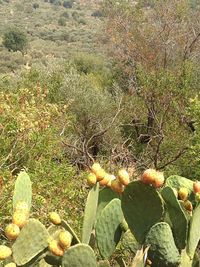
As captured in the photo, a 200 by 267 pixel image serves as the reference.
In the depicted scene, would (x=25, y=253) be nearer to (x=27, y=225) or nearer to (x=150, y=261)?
(x=27, y=225)

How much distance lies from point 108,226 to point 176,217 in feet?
Result: 1.17

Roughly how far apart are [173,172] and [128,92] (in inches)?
251

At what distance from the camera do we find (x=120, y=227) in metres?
2.50

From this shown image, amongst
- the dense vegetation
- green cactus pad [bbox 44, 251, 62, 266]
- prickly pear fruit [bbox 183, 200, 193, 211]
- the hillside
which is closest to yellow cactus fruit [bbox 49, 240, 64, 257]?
green cactus pad [bbox 44, 251, 62, 266]

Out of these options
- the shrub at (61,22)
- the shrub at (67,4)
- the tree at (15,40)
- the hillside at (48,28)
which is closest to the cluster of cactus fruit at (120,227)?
the hillside at (48,28)

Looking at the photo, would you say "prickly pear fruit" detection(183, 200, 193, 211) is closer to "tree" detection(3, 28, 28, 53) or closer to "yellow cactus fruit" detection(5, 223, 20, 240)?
"yellow cactus fruit" detection(5, 223, 20, 240)

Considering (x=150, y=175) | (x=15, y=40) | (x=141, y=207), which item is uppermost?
(x=150, y=175)

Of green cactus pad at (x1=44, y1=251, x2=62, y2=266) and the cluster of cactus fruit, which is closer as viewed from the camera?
the cluster of cactus fruit

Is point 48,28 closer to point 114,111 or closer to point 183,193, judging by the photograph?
point 114,111

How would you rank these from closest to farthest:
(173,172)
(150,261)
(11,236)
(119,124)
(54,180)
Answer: (11,236), (150,261), (54,180), (173,172), (119,124)

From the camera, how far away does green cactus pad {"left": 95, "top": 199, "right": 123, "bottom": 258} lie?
7.91 ft

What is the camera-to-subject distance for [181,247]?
243 cm

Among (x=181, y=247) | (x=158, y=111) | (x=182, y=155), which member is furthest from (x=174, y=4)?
(x=181, y=247)

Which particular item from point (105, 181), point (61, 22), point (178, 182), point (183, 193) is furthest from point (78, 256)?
point (61, 22)
